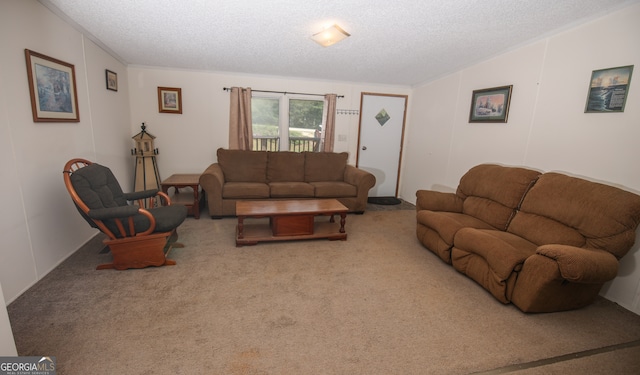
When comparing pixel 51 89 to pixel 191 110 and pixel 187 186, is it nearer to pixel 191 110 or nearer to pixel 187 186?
pixel 187 186

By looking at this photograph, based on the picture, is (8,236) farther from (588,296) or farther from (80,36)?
(588,296)

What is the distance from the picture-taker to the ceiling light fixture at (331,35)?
98.8 inches

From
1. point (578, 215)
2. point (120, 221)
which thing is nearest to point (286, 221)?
point (120, 221)

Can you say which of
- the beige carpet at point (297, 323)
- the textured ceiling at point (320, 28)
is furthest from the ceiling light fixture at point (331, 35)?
the beige carpet at point (297, 323)

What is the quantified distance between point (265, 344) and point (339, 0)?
2.42 m

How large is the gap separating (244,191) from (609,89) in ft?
12.6

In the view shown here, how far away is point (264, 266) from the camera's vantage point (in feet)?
8.59

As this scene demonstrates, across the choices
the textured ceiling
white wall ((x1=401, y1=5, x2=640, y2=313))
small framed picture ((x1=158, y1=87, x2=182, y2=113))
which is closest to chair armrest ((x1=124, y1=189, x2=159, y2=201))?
the textured ceiling

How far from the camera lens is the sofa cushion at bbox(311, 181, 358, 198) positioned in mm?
4150

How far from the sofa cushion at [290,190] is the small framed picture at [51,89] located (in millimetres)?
2261

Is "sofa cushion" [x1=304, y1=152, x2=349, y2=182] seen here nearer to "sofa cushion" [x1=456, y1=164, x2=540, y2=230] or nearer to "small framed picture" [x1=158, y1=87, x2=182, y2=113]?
"sofa cushion" [x1=456, y1=164, x2=540, y2=230]

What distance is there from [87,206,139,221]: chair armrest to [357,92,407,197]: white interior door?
3.87 m

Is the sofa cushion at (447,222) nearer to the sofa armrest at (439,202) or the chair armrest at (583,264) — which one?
the sofa armrest at (439,202)

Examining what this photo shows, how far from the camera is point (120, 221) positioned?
2316mm
